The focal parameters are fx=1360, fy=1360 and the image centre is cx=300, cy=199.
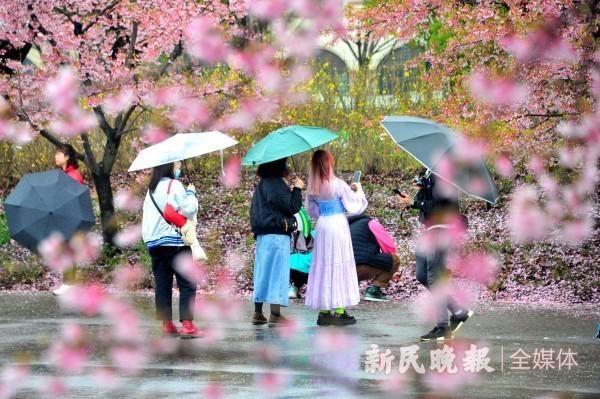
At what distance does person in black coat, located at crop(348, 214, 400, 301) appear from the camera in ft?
45.8

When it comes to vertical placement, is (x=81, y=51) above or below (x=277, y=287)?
above

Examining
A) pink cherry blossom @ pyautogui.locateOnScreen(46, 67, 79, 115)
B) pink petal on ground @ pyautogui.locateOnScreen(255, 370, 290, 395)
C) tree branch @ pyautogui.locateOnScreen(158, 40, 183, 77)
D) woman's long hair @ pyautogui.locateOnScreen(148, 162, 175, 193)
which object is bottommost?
pink petal on ground @ pyautogui.locateOnScreen(255, 370, 290, 395)

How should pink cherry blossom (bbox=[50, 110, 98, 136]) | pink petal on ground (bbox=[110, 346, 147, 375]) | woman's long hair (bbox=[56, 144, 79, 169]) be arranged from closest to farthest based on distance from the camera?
pink petal on ground (bbox=[110, 346, 147, 375])
woman's long hair (bbox=[56, 144, 79, 169])
pink cherry blossom (bbox=[50, 110, 98, 136])

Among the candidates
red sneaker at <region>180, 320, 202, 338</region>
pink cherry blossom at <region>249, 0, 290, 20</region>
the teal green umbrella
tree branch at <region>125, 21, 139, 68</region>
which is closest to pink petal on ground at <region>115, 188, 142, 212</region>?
tree branch at <region>125, 21, 139, 68</region>

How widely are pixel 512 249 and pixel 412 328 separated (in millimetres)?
4438

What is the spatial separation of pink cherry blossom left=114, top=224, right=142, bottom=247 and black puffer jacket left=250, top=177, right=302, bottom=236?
6.02 metres

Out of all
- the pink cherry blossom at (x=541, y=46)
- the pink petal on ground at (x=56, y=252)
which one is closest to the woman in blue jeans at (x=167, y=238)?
the pink petal on ground at (x=56, y=252)

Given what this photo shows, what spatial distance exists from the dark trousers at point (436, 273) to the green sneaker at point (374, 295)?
10.7 feet

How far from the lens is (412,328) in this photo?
38.3 ft

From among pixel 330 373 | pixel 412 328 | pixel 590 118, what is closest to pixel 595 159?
pixel 590 118

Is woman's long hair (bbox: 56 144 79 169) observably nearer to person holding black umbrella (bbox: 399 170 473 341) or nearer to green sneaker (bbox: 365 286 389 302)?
green sneaker (bbox: 365 286 389 302)

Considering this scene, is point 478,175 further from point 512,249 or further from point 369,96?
point 369,96

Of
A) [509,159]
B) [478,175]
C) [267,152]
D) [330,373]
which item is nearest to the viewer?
[330,373]

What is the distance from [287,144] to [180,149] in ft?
3.44
